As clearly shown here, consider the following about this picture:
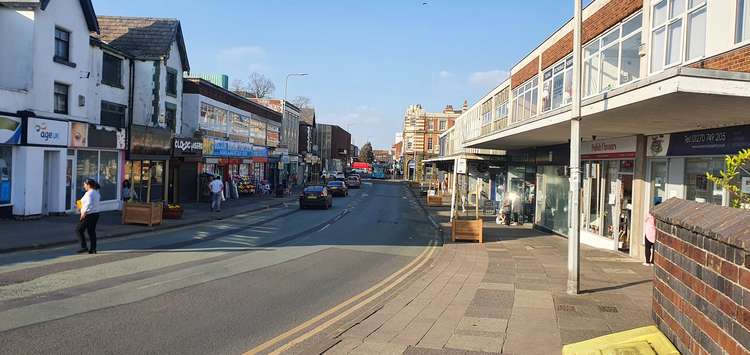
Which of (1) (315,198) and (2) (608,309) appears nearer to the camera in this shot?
(2) (608,309)

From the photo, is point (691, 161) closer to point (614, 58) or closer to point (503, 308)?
point (614, 58)

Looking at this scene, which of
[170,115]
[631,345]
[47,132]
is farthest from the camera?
[170,115]

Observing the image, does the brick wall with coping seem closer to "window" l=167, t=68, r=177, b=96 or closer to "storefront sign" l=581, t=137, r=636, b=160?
"storefront sign" l=581, t=137, r=636, b=160

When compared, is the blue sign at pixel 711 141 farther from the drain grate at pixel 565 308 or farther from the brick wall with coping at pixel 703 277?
the brick wall with coping at pixel 703 277

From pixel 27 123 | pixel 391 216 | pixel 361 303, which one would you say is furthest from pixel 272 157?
pixel 361 303

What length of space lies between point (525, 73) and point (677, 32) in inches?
514

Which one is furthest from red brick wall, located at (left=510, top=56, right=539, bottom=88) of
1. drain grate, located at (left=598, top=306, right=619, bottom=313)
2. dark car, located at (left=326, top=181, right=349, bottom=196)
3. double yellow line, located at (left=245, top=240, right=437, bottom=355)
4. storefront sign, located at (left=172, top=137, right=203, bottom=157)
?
dark car, located at (left=326, top=181, right=349, bottom=196)

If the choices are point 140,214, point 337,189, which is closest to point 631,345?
point 140,214

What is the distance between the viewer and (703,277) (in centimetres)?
432

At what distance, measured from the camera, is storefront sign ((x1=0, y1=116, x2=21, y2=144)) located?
1891 centimetres

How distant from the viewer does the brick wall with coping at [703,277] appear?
3.61 meters

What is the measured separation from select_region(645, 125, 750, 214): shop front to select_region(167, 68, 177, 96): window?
974 inches

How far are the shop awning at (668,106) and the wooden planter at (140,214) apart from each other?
13.1 m

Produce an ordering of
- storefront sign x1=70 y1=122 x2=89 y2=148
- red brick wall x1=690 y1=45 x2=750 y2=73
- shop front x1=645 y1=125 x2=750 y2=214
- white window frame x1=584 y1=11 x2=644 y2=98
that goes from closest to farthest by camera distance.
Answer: red brick wall x1=690 y1=45 x2=750 y2=73
shop front x1=645 y1=125 x2=750 y2=214
white window frame x1=584 y1=11 x2=644 y2=98
storefront sign x1=70 y1=122 x2=89 y2=148
